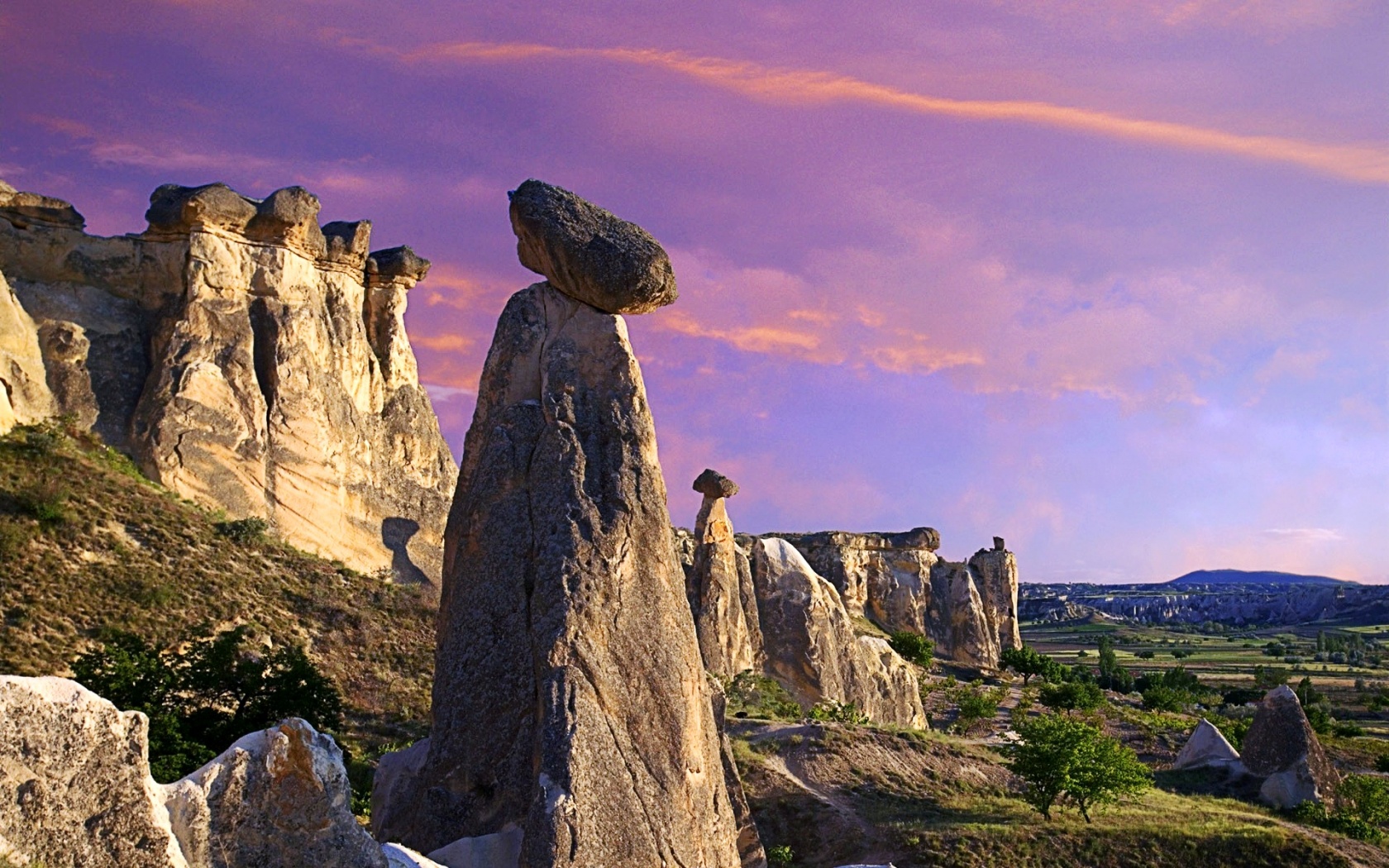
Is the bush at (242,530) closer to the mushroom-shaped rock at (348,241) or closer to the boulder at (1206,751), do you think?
the mushroom-shaped rock at (348,241)

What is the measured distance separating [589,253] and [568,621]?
4075 mm

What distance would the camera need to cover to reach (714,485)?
30.3m

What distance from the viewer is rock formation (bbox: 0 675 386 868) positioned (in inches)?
211

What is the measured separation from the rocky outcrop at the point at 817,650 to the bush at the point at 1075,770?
1153 centimetres

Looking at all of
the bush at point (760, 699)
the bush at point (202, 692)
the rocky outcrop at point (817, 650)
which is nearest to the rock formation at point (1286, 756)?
the rocky outcrop at point (817, 650)

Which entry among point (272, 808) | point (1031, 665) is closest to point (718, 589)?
A: point (272, 808)

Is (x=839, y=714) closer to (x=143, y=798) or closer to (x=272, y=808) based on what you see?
(x=272, y=808)

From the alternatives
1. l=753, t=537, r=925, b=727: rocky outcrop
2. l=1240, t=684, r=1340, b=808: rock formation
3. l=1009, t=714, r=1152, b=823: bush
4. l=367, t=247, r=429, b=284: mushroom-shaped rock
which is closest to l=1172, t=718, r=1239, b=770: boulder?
l=1240, t=684, r=1340, b=808: rock formation

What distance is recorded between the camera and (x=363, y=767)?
20297 millimetres

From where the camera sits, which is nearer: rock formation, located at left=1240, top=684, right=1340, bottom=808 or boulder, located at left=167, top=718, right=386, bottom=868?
boulder, located at left=167, top=718, right=386, bottom=868

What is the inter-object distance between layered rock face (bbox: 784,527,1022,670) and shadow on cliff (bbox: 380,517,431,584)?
24252 mm

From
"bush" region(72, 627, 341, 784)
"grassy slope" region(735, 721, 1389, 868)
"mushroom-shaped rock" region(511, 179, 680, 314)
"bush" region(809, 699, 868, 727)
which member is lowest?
"grassy slope" region(735, 721, 1389, 868)

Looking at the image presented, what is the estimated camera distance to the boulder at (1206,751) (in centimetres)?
2785

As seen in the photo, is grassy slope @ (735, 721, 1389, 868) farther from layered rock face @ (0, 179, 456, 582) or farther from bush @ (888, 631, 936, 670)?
bush @ (888, 631, 936, 670)
